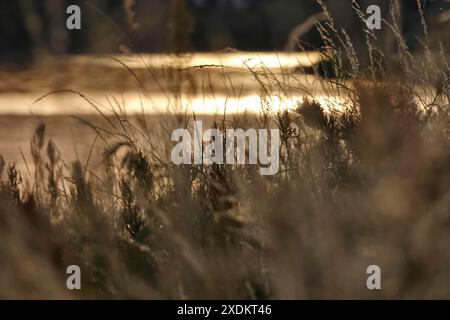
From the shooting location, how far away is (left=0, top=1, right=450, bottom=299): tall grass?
3.78 metres

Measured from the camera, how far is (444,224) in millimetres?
4207

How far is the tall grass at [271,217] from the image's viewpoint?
12.4 ft

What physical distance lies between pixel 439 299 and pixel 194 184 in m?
1.74

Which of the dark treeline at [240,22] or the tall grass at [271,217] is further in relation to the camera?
the dark treeline at [240,22]

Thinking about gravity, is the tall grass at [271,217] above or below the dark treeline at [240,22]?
below

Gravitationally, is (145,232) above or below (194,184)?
below

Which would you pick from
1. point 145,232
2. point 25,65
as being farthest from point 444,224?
point 25,65

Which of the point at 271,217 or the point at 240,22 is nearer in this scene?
the point at 271,217

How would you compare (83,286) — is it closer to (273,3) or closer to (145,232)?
(145,232)

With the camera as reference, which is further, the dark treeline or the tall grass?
the dark treeline

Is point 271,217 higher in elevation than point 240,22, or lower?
lower

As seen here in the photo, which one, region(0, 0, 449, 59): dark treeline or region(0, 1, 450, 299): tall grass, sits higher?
region(0, 0, 449, 59): dark treeline

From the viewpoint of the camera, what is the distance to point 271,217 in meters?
3.99
